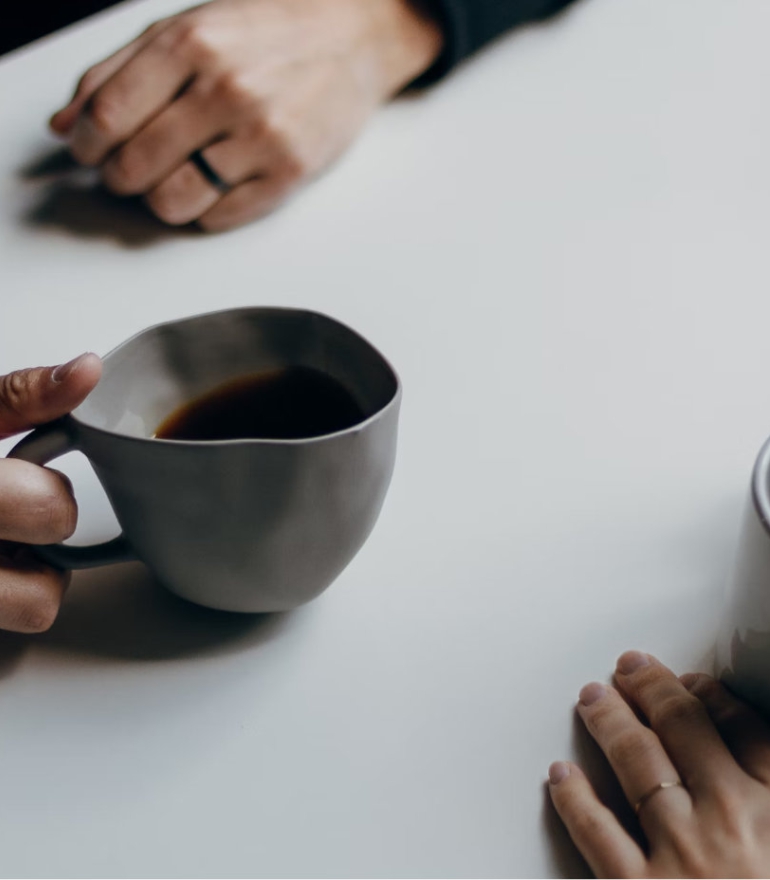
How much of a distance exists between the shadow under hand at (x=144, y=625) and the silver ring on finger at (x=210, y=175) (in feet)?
1.10

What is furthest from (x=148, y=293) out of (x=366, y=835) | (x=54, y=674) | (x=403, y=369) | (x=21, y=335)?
(x=366, y=835)

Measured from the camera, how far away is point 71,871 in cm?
37

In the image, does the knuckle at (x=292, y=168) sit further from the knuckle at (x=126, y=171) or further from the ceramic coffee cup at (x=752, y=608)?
the ceramic coffee cup at (x=752, y=608)

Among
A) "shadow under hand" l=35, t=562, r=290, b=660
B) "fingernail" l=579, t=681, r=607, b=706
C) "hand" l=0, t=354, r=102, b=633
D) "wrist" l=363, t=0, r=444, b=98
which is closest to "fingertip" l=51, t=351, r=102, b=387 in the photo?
"hand" l=0, t=354, r=102, b=633

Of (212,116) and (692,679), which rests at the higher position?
(212,116)

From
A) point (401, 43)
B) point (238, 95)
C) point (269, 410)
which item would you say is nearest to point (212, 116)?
point (238, 95)

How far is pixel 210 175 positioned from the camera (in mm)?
704

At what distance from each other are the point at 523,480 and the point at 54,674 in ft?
0.82

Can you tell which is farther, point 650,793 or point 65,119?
point 65,119

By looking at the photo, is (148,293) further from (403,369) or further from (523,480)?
(523,480)

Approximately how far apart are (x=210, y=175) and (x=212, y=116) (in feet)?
0.16

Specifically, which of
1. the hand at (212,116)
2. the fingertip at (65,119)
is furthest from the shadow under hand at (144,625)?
the fingertip at (65,119)

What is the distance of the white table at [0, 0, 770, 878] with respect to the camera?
1.28ft

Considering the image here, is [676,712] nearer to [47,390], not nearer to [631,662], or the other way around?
[631,662]
